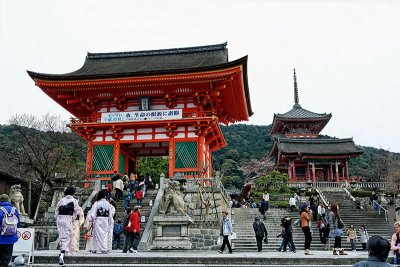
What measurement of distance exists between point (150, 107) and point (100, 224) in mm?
15260

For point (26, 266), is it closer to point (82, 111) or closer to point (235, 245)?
point (235, 245)

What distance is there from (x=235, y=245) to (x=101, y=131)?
470 inches

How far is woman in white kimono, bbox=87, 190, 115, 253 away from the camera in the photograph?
10781mm

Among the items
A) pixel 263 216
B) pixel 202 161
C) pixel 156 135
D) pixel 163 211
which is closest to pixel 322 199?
pixel 263 216

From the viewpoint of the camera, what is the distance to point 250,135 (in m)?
105

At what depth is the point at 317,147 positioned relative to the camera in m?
49.1

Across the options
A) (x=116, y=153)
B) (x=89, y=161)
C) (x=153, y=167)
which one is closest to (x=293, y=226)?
(x=116, y=153)

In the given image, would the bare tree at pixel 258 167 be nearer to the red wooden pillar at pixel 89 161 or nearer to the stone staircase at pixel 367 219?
the stone staircase at pixel 367 219

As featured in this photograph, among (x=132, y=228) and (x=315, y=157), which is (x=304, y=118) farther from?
(x=132, y=228)

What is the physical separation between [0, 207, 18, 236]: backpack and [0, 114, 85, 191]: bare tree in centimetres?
1735

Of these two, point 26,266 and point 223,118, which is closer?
point 26,266

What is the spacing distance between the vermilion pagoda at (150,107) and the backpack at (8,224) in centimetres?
1612

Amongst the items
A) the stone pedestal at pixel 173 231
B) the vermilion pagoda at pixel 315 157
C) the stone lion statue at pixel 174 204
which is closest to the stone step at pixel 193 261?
the stone pedestal at pixel 173 231

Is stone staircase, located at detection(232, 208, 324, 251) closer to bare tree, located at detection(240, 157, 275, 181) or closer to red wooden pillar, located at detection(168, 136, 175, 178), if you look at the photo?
red wooden pillar, located at detection(168, 136, 175, 178)
